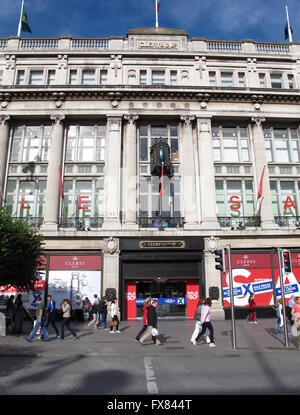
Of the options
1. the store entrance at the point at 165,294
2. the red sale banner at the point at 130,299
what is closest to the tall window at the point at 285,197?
the store entrance at the point at 165,294

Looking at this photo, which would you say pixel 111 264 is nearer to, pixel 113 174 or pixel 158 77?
pixel 113 174

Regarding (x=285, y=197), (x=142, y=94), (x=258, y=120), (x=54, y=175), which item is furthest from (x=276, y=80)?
(x=54, y=175)

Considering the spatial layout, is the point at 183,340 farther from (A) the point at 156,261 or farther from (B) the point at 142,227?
(B) the point at 142,227

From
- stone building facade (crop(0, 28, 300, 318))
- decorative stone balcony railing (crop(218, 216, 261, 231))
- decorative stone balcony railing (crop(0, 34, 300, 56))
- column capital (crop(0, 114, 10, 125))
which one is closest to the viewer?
stone building facade (crop(0, 28, 300, 318))

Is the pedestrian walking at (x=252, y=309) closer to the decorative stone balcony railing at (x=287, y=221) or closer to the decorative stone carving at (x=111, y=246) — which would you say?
the decorative stone balcony railing at (x=287, y=221)

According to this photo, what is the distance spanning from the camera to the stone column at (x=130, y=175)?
20.8 m

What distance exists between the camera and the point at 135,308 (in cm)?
2016

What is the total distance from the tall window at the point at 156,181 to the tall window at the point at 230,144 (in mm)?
3128

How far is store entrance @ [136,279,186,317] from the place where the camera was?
20.3 metres

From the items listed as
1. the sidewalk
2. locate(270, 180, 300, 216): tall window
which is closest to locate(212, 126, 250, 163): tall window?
locate(270, 180, 300, 216): tall window

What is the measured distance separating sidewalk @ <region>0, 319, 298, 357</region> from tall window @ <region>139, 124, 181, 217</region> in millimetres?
8666

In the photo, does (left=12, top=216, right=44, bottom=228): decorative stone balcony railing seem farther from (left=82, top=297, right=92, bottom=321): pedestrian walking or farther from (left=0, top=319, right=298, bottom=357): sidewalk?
(left=0, top=319, right=298, bottom=357): sidewalk

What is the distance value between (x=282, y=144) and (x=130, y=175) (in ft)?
40.0

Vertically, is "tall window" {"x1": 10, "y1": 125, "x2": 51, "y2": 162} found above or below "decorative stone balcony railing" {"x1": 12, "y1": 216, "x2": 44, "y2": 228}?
above
